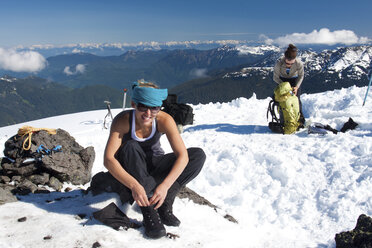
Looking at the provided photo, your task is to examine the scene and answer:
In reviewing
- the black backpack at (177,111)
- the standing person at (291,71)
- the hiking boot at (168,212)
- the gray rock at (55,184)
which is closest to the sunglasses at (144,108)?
the hiking boot at (168,212)

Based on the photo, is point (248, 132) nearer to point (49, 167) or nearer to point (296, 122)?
point (296, 122)

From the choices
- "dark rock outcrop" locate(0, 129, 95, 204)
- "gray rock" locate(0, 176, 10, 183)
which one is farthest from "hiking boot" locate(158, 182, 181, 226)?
"gray rock" locate(0, 176, 10, 183)

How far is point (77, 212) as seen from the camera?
3748mm

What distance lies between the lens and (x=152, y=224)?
127 inches

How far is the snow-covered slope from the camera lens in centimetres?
326

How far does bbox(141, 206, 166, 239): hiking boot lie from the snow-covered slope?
11 cm

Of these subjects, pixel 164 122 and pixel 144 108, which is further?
pixel 164 122

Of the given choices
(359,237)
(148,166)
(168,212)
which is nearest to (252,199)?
(359,237)

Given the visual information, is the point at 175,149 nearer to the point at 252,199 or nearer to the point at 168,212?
the point at 168,212

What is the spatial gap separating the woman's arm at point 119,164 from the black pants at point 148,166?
106 millimetres

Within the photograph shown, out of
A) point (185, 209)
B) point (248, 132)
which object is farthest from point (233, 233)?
point (248, 132)

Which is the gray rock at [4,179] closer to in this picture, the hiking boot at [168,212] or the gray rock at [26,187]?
the gray rock at [26,187]

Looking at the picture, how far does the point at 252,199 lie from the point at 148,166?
281 cm

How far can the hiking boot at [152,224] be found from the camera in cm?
318
